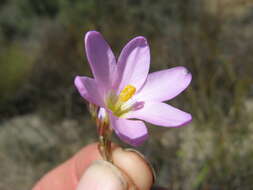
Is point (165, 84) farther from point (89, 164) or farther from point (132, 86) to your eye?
point (89, 164)

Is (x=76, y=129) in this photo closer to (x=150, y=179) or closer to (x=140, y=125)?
(x=150, y=179)

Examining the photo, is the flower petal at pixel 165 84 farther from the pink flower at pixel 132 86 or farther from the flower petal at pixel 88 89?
the flower petal at pixel 88 89

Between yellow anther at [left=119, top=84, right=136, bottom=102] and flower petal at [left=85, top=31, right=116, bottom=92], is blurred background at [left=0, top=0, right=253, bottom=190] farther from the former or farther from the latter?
flower petal at [left=85, top=31, right=116, bottom=92]

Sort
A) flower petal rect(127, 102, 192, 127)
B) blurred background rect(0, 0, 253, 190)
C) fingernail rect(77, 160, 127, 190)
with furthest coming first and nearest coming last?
blurred background rect(0, 0, 253, 190), fingernail rect(77, 160, 127, 190), flower petal rect(127, 102, 192, 127)

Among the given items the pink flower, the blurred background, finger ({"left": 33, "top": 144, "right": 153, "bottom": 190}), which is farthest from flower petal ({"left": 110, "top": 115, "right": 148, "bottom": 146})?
the blurred background

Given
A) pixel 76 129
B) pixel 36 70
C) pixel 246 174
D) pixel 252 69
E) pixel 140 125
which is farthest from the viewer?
pixel 36 70

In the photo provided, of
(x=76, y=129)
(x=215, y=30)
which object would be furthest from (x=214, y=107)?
(x=76, y=129)
